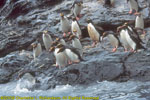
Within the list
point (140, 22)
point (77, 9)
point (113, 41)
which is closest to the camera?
point (113, 41)

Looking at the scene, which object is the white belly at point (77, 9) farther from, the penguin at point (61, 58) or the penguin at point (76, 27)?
the penguin at point (61, 58)

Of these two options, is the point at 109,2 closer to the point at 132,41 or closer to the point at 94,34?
the point at 94,34

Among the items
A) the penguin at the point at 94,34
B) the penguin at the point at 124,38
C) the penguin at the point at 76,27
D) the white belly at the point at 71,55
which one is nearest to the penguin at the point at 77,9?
the penguin at the point at 76,27

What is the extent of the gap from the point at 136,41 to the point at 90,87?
8.41ft

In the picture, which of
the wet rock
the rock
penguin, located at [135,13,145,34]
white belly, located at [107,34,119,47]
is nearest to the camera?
the rock

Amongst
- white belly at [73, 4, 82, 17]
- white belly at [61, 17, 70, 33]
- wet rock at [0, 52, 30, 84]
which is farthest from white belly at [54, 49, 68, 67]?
white belly at [73, 4, 82, 17]

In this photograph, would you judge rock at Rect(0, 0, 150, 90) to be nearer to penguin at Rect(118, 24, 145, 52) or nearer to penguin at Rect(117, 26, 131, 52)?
penguin at Rect(117, 26, 131, 52)

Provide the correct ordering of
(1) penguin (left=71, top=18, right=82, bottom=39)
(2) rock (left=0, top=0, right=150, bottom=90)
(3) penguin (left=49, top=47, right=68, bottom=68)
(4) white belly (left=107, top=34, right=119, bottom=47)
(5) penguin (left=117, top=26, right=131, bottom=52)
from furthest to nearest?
(1) penguin (left=71, top=18, right=82, bottom=39) → (4) white belly (left=107, top=34, right=119, bottom=47) → (5) penguin (left=117, top=26, right=131, bottom=52) → (3) penguin (left=49, top=47, right=68, bottom=68) → (2) rock (left=0, top=0, right=150, bottom=90)

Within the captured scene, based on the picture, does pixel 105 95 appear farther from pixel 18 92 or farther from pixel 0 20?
pixel 0 20

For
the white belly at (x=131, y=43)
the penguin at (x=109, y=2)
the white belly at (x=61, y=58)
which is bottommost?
the white belly at (x=61, y=58)

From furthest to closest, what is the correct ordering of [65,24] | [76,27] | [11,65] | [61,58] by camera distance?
[65,24] < [76,27] < [11,65] < [61,58]

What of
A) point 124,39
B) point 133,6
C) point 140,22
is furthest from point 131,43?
point 133,6

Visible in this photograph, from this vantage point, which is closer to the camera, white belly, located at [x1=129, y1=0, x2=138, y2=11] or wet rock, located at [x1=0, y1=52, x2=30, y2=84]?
wet rock, located at [x1=0, y1=52, x2=30, y2=84]

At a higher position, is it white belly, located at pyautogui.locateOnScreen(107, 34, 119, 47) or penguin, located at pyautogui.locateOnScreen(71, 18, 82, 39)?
penguin, located at pyautogui.locateOnScreen(71, 18, 82, 39)
